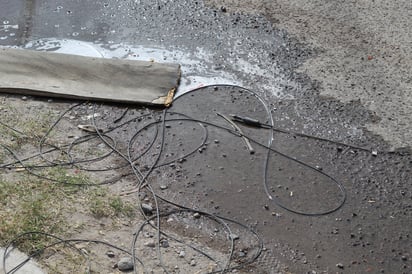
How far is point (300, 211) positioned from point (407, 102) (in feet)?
6.12

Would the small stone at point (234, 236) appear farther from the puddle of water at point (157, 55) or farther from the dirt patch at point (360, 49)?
the puddle of water at point (157, 55)

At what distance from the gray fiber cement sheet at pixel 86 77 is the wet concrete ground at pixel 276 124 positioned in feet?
Result: 0.86

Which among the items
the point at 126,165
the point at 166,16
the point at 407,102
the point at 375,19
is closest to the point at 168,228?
the point at 126,165

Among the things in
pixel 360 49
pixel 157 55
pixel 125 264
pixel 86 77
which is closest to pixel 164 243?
pixel 125 264

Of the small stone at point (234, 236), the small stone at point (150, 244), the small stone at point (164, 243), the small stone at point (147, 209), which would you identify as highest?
the small stone at point (147, 209)

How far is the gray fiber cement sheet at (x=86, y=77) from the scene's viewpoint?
5559 millimetres

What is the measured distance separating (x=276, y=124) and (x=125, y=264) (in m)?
2.09

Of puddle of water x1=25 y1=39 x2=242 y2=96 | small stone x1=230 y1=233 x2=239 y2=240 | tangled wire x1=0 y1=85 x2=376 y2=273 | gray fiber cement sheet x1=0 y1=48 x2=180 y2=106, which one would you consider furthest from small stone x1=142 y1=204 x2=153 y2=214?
puddle of water x1=25 y1=39 x2=242 y2=96

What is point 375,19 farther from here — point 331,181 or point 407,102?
point 331,181

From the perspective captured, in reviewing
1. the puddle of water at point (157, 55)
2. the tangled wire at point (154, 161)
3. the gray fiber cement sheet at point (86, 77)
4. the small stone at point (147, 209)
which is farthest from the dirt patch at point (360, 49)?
the small stone at point (147, 209)

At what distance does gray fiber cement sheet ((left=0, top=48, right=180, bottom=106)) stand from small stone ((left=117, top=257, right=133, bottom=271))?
1.88 m

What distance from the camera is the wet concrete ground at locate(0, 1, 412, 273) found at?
14.1 ft

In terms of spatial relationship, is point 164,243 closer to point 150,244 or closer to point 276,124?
point 150,244

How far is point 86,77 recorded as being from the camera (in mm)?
5762
